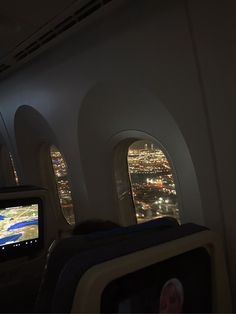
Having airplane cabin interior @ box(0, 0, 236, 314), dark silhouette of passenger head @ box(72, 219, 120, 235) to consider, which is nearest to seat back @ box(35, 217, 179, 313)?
airplane cabin interior @ box(0, 0, 236, 314)

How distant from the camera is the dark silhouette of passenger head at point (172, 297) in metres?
1.41

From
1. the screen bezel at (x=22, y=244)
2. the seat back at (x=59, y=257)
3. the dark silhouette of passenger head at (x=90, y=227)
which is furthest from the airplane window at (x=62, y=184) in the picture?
the seat back at (x=59, y=257)

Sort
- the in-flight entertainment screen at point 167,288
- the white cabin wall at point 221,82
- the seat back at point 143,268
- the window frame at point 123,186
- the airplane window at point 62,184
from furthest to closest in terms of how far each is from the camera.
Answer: the airplane window at point 62,184 → the window frame at point 123,186 → the white cabin wall at point 221,82 → the in-flight entertainment screen at point 167,288 → the seat back at point 143,268

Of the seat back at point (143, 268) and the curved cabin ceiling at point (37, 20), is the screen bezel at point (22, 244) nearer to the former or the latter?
the seat back at point (143, 268)

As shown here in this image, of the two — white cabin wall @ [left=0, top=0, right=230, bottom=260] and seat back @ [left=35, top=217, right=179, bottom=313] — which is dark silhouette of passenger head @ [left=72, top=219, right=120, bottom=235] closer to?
seat back @ [left=35, top=217, right=179, bottom=313]

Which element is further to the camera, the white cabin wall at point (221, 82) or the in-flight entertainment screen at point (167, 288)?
the white cabin wall at point (221, 82)

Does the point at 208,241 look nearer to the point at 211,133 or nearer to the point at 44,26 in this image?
the point at 211,133

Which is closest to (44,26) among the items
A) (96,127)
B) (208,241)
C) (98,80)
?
(98,80)

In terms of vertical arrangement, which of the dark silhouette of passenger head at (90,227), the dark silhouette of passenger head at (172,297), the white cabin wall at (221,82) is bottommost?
the dark silhouette of passenger head at (172,297)

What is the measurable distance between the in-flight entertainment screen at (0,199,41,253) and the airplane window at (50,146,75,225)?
3.27 meters

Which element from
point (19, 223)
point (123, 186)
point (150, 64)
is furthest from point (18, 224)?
point (123, 186)

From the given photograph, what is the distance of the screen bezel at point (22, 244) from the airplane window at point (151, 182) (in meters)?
1.46

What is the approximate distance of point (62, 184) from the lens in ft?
21.0

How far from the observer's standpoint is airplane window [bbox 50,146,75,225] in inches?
239
